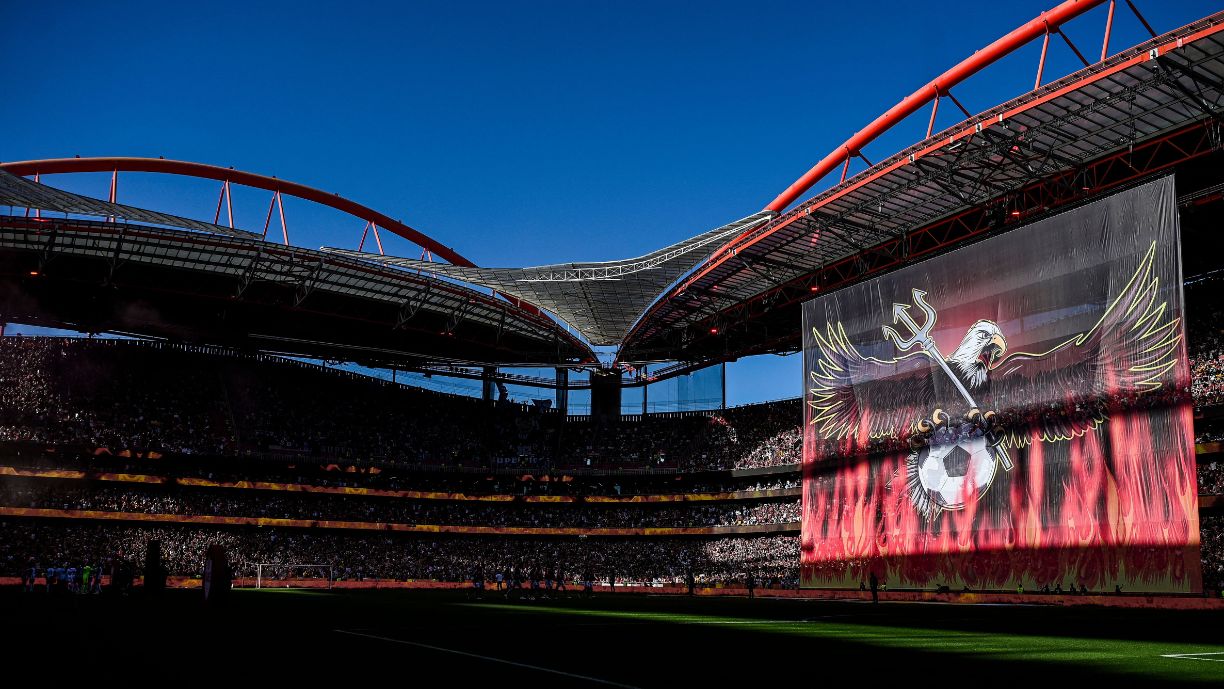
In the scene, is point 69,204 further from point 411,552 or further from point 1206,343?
point 1206,343

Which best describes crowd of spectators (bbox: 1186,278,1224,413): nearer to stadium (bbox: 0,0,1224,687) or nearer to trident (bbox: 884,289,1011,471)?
stadium (bbox: 0,0,1224,687)

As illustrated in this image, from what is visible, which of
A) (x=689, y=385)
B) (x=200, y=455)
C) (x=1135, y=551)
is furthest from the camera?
(x=689, y=385)

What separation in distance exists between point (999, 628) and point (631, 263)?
30.4 m

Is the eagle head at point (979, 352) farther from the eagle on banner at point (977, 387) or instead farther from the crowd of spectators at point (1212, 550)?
the crowd of spectators at point (1212, 550)

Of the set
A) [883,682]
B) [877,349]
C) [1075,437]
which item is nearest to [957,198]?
[877,349]

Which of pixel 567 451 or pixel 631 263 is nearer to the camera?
pixel 631 263

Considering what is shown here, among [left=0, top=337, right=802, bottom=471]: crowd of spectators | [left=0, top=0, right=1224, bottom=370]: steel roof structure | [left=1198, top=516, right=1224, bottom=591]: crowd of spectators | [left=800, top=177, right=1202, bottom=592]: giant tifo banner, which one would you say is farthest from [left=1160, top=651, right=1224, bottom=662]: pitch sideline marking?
[left=0, top=337, right=802, bottom=471]: crowd of spectators

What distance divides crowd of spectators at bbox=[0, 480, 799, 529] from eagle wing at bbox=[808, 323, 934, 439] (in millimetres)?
18697

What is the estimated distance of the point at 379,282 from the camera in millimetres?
54844

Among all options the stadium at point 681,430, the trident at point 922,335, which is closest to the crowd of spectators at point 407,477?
the stadium at point 681,430

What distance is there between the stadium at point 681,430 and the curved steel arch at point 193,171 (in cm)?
18

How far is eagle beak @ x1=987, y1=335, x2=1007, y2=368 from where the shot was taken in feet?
125

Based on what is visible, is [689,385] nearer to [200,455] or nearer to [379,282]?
[379,282]

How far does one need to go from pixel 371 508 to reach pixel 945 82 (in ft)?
159
